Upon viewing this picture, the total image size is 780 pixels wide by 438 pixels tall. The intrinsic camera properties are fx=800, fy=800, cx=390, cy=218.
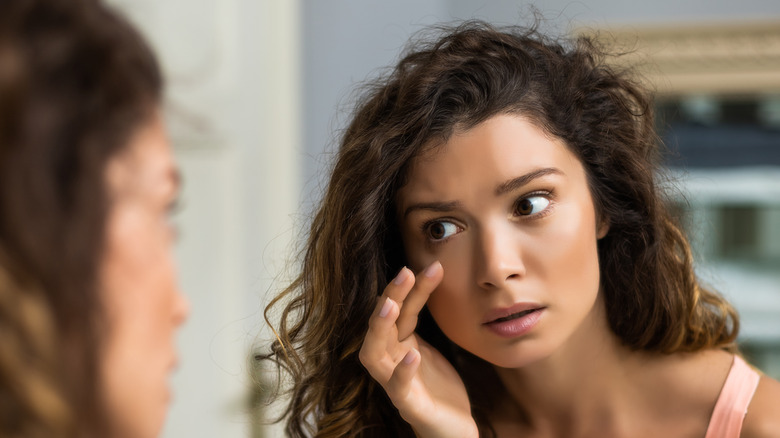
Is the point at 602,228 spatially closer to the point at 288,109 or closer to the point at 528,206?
the point at 528,206

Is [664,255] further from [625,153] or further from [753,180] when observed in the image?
[753,180]

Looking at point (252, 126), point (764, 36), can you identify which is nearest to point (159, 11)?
point (252, 126)

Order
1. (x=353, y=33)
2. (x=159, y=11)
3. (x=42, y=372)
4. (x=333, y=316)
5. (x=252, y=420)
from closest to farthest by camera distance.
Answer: (x=42, y=372) < (x=333, y=316) < (x=252, y=420) < (x=159, y=11) < (x=353, y=33)

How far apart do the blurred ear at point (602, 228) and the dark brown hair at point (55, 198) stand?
2.54 ft

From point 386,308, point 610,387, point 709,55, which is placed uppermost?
point 709,55

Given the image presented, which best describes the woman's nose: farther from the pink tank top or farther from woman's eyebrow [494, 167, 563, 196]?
the pink tank top

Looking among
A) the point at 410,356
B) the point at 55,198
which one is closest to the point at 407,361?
the point at 410,356

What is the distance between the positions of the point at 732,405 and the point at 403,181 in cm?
53

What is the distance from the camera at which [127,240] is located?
0.51 m

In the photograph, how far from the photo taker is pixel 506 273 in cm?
94

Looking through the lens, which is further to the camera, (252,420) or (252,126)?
(252,126)

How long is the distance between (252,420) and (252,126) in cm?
74

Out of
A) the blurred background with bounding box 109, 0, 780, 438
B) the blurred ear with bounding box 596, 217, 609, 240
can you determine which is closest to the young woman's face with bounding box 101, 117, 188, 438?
the blurred ear with bounding box 596, 217, 609, 240

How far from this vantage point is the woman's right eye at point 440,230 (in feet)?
3.24
